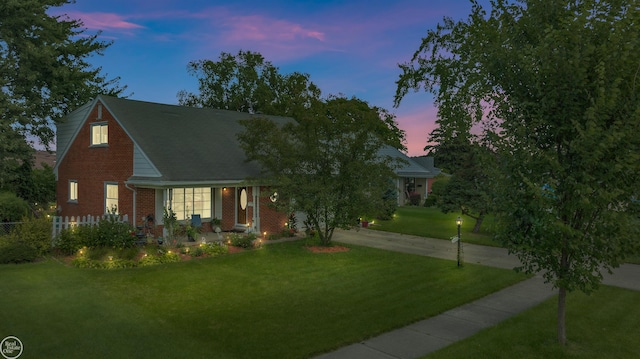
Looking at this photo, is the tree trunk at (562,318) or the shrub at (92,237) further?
the shrub at (92,237)

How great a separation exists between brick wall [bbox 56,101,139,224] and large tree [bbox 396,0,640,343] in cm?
1599

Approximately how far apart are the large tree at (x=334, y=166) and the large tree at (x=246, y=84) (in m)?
26.9

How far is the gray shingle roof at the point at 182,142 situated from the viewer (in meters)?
17.0

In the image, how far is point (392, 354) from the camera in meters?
6.87

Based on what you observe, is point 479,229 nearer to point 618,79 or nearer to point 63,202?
point 618,79

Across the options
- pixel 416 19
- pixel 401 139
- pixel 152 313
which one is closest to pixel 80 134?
pixel 152 313

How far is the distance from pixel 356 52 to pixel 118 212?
16718mm

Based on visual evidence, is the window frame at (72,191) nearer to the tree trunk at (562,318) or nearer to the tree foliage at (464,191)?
the tree foliage at (464,191)

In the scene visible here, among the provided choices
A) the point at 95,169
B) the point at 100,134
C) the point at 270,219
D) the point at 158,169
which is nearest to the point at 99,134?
the point at 100,134

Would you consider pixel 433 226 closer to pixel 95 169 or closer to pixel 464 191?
pixel 464 191

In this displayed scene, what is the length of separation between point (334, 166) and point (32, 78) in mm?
19804

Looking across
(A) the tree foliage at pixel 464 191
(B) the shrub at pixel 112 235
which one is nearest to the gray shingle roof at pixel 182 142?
(B) the shrub at pixel 112 235

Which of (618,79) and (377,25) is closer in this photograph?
(618,79)

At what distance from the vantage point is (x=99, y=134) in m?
19.9
